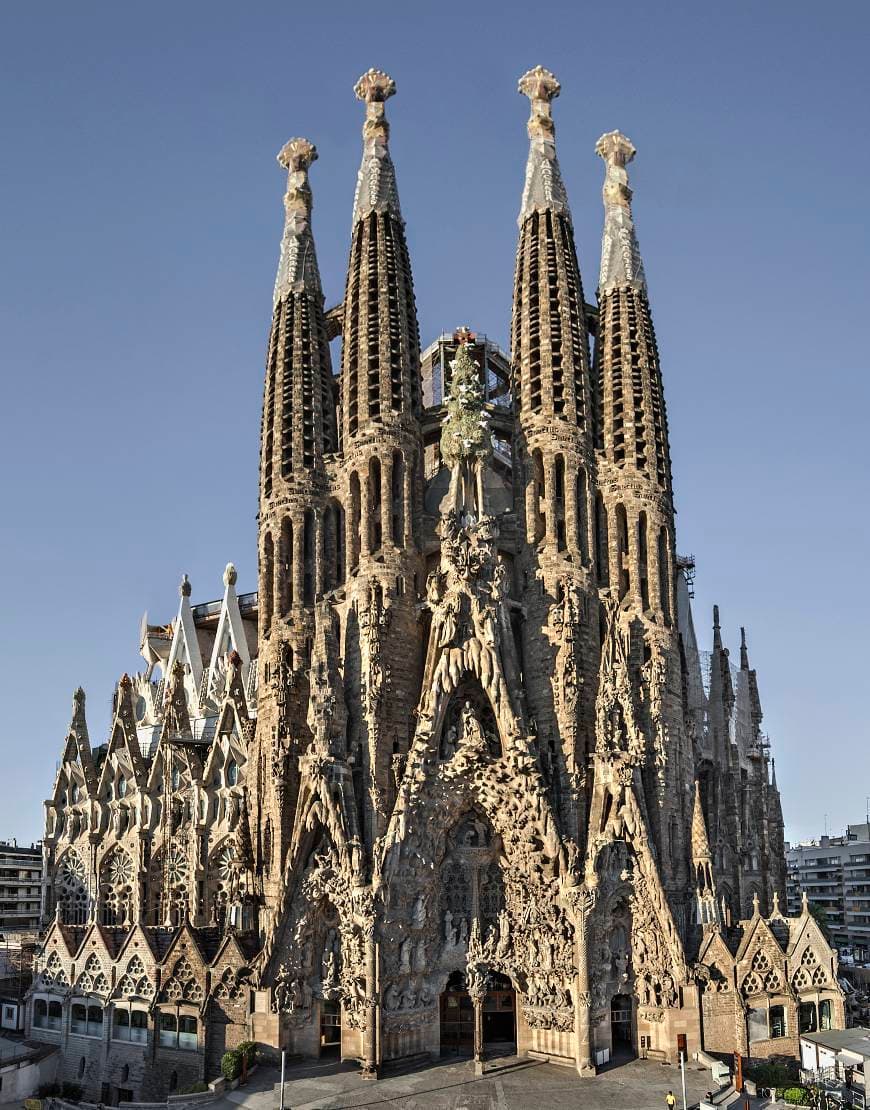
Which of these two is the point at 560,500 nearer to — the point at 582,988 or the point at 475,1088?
the point at 582,988

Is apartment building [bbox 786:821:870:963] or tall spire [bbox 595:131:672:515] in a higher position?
tall spire [bbox 595:131:672:515]

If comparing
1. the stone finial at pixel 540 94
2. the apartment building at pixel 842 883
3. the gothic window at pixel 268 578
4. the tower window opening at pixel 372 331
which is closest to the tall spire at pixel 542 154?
the stone finial at pixel 540 94

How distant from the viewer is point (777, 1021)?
1603 inches

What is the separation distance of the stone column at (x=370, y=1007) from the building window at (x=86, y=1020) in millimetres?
10766

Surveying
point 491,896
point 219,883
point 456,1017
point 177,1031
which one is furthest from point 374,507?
point 177,1031

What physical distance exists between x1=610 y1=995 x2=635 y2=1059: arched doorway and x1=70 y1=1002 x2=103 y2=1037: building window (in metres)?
18.8

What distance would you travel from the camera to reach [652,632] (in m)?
47.0

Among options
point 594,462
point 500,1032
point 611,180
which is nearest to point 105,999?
point 500,1032

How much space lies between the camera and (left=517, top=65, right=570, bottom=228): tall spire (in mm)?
53812

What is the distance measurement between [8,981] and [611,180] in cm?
4660

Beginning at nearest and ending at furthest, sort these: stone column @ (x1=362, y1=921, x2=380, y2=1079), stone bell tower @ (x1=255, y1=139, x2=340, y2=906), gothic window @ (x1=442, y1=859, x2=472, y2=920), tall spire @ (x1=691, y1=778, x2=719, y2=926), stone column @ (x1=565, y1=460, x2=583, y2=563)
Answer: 1. stone column @ (x1=362, y1=921, x2=380, y2=1079)
2. tall spire @ (x1=691, y1=778, x2=719, y2=926)
3. gothic window @ (x1=442, y1=859, x2=472, y2=920)
4. stone bell tower @ (x1=255, y1=139, x2=340, y2=906)
5. stone column @ (x1=565, y1=460, x2=583, y2=563)

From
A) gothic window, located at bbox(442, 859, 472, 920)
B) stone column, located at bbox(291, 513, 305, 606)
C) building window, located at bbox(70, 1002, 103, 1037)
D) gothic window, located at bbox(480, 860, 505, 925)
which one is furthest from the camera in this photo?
stone column, located at bbox(291, 513, 305, 606)

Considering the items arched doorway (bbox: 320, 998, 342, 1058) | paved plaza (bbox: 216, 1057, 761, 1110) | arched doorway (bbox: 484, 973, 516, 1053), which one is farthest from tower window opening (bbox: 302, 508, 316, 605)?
paved plaza (bbox: 216, 1057, 761, 1110)

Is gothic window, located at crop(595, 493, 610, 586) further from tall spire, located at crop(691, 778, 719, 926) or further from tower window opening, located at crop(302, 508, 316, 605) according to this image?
tower window opening, located at crop(302, 508, 316, 605)
